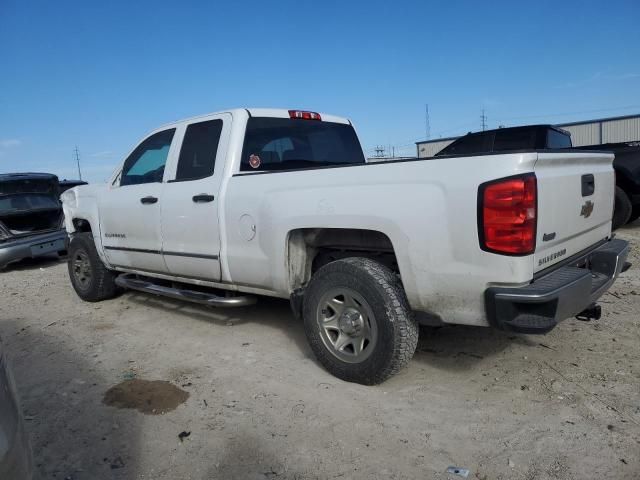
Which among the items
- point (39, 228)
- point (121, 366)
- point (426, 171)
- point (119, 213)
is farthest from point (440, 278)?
point (39, 228)

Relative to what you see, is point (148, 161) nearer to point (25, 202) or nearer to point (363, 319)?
point (363, 319)

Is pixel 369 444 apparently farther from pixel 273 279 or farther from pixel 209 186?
pixel 209 186

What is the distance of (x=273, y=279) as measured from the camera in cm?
365

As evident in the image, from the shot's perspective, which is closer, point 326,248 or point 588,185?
point 588,185

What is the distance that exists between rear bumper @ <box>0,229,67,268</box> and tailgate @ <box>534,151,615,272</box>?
8766 millimetres

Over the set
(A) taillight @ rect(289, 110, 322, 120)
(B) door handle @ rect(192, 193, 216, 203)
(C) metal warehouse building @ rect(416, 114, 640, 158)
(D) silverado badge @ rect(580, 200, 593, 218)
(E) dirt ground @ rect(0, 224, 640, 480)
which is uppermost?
(C) metal warehouse building @ rect(416, 114, 640, 158)

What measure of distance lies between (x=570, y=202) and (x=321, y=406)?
200 centimetres

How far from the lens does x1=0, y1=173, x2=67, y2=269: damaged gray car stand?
334 inches

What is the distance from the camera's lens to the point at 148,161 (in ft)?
16.3

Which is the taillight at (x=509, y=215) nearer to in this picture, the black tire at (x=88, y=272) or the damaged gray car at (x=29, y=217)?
the black tire at (x=88, y=272)

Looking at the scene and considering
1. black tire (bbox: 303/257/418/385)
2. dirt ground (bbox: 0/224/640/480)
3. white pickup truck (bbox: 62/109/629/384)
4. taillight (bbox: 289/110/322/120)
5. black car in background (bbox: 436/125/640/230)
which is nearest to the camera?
dirt ground (bbox: 0/224/640/480)

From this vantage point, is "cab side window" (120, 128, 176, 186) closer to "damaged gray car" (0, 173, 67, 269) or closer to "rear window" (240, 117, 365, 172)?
"rear window" (240, 117, 365, 172)

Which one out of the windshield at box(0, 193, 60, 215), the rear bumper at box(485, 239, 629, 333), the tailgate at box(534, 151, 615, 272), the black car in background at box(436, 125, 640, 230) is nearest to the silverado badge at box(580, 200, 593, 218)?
the tailgate at box(534, 151, 615, 272)

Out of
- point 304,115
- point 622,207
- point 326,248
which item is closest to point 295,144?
point 304,115
